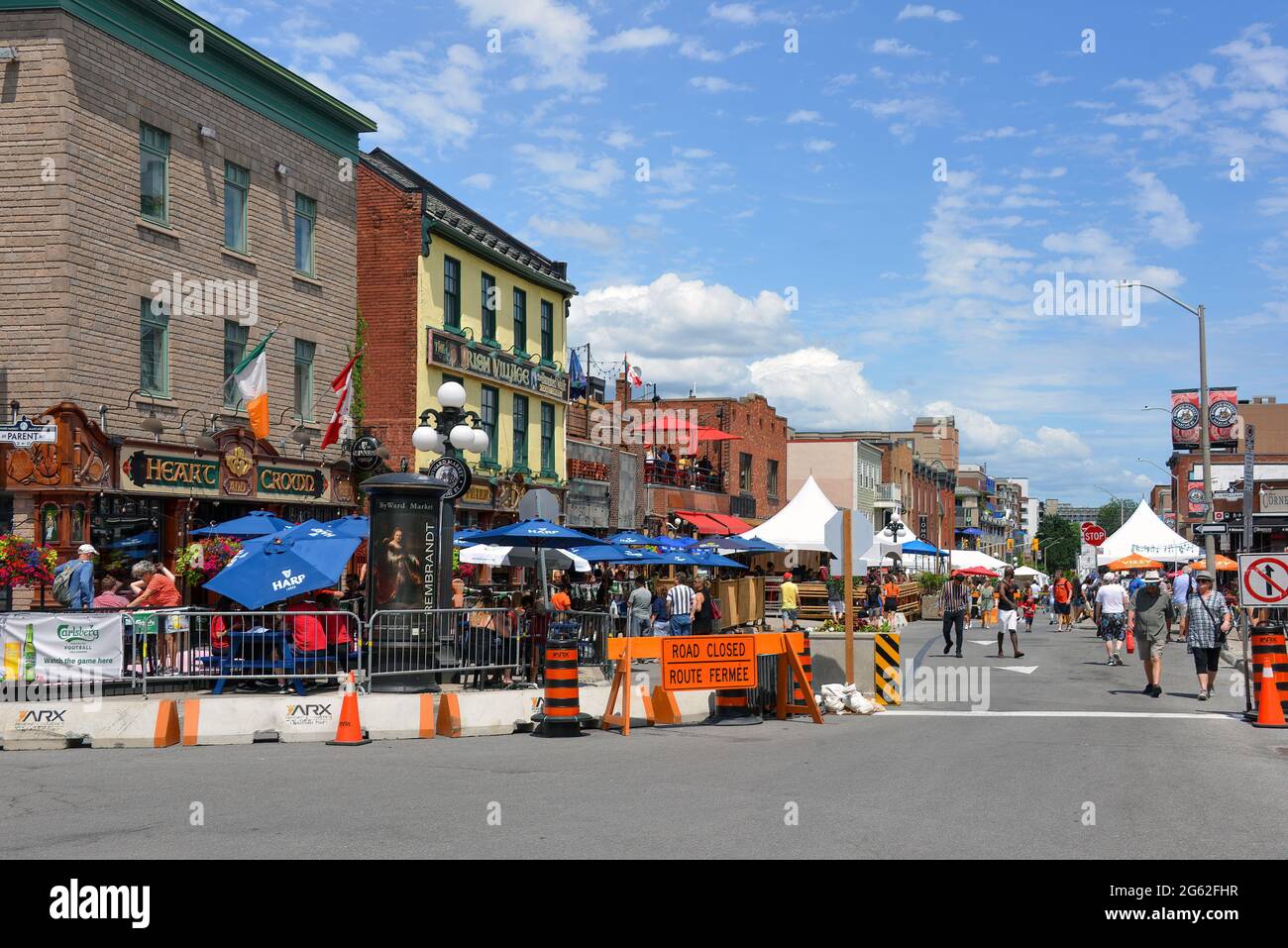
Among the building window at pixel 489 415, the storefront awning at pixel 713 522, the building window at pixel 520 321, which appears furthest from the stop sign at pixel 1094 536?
the building window at pixel 489 415

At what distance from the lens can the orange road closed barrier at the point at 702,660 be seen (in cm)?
1478

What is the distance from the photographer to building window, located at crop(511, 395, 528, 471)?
119 ft

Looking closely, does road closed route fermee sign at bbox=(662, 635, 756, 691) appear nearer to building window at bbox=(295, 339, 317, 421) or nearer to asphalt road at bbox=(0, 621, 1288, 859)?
asphalt road at bbox=(0, 621, 1288, 859)

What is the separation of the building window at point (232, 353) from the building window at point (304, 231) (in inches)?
104

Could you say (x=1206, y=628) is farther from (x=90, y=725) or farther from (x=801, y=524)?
(x=801, y=524)

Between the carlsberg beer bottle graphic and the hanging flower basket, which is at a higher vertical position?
the hanging flower basket

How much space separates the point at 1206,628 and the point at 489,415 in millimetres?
20995

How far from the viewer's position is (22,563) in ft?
59.1

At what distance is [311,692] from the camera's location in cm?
1577

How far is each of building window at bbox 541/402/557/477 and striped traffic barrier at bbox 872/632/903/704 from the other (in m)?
21.2

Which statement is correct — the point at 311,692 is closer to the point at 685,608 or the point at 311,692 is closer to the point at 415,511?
the point at 415,511

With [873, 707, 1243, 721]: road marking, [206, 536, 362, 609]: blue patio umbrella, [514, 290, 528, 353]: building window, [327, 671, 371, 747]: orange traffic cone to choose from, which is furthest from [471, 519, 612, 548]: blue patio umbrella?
[514, 290, 528, 353]: building window

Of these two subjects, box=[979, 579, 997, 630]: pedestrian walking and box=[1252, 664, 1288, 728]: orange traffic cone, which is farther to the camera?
box=[979, 579, 997, 630]: pedestrian walking
